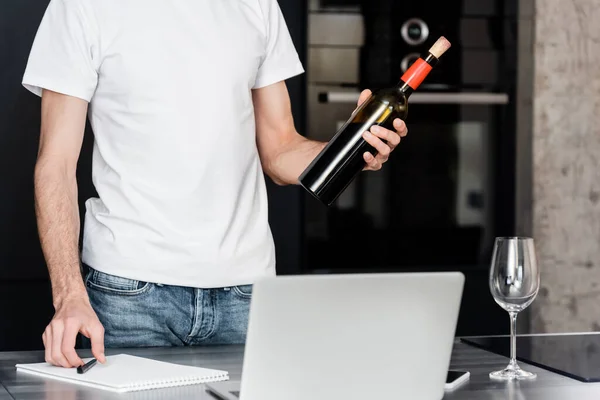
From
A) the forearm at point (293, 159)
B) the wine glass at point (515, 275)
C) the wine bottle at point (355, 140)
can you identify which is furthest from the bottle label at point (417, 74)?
the forearm at point (293, 159)

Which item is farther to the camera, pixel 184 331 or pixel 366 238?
pixel 366 238

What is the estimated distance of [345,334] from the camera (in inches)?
37.8

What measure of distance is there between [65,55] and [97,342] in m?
0.57

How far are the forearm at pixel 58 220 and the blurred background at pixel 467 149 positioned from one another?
1.22 m

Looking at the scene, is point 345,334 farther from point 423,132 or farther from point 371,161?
point 423,132

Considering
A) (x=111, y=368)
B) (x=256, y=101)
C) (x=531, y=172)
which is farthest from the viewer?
(x=531, y=172)

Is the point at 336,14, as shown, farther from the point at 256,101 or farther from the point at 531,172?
the point at 256,101

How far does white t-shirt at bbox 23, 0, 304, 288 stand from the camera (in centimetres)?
162

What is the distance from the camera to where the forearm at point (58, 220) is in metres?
1.51

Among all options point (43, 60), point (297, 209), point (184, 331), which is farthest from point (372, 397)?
point (297, 209)

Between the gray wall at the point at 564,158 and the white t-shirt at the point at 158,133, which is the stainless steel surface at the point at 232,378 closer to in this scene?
the white t-shirt at the point at 158,133

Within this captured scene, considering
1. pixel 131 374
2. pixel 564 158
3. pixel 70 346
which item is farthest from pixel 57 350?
pixel 564 158

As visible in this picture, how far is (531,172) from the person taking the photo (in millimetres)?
3002

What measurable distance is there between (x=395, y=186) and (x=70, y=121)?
148cm
